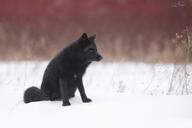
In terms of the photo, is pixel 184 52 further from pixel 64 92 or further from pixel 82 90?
pixel 64 92

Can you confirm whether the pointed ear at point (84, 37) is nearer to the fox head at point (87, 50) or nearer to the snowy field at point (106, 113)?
the fox head at point (87, 50)

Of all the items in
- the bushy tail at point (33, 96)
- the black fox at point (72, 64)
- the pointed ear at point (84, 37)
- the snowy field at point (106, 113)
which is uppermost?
the pointed ear at point (84, 37)

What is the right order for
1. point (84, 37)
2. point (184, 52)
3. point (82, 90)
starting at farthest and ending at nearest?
1. point (184, 52)
2. point (82, 90)
3. point (84, 37)

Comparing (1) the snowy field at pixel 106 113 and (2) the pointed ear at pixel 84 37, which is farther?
(2) the pointed ear at pixel 84 37

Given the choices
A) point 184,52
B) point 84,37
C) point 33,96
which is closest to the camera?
point 84,37

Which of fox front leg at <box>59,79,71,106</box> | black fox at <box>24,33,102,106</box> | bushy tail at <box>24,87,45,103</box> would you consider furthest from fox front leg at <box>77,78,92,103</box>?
bushy tail at <box>24,87,45,103</box>

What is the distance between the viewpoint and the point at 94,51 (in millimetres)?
4566

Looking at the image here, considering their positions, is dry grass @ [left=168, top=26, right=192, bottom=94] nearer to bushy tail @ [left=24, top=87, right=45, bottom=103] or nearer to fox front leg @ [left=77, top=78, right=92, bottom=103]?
fox front leg @ [left=77, top=78, right=92, bottom=103]

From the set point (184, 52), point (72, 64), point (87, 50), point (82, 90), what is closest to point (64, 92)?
point (82, 90)

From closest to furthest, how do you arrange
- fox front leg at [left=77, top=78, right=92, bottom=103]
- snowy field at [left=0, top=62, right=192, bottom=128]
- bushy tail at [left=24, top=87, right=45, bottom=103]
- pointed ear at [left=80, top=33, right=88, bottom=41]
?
snowy field at [left=0, top=62, right=192, bottom=128] < pointed ear at [left=80, top=33, right=88, bottom=41] < fox front leg at [left=77, top=78, right=92, bottom=103] < bushy tail at [left=24, top=87, right=45, bottom=103]

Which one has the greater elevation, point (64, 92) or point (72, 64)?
point (72, 64)

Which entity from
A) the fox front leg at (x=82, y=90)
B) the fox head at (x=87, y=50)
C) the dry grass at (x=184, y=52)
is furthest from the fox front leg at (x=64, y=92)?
the dry grass at (x=184, y=52)

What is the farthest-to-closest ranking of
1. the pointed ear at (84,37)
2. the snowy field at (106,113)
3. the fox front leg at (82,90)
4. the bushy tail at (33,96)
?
the bushy tail at (33,96), the fox front leg at (82,90), the pointed ear at (84,37), the snowy field at (106,113)

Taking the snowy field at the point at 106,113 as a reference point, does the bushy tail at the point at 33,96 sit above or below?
above
